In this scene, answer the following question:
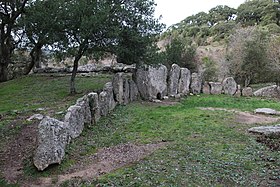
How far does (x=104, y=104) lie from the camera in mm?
14297

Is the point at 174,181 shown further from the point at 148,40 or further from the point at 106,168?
the point at 148,40

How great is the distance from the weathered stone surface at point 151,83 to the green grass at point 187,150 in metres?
4.99

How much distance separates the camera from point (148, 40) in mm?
17641

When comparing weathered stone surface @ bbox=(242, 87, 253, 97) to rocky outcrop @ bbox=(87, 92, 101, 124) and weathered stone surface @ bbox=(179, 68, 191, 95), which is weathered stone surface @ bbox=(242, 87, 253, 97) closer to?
weathered stone surface @ bbox=(179, 68, 191, 95)

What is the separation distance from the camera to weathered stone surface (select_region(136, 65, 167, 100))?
20.6 meters

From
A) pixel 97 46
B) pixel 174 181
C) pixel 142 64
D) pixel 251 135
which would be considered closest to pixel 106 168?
pixel 174 181

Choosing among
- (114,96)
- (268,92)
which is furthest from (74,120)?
(268,92)

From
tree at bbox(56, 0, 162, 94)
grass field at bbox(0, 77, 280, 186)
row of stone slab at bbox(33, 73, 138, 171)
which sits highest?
tree at bbox(56, 0, 162, 94)

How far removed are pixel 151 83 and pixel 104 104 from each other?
23.9 feet

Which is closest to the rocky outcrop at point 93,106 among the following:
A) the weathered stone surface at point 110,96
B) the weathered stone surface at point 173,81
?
the weathered stone surface at point 110,96

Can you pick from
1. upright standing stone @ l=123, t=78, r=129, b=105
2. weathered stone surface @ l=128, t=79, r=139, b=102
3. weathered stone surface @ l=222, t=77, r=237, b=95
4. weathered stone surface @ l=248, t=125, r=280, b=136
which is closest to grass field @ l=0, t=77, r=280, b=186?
weathered stone surface @ l=248, t=125, r=280, b=136

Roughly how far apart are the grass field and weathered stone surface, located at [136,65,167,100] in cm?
445

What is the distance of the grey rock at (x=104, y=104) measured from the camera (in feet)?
45.6

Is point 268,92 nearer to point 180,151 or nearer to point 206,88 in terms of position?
point 206,88
